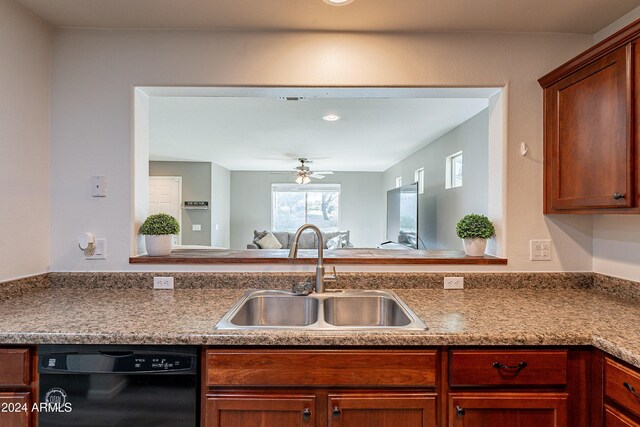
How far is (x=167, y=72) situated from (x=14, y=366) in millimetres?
1445

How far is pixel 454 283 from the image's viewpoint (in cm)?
177

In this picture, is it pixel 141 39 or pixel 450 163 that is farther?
pixel 450 163

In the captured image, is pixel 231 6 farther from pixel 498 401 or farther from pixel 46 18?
pixel 498 401

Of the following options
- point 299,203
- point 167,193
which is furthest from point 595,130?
point 299,203

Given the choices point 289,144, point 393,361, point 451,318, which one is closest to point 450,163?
point 289,144

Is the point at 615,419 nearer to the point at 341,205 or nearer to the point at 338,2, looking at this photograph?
the point at 338,2

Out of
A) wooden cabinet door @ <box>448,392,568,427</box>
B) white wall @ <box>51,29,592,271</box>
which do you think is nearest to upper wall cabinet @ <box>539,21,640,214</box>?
white wall @ <box>51,29,592,271</box>

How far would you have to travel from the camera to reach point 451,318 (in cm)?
129

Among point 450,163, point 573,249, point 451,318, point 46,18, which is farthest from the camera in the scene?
point 450,163

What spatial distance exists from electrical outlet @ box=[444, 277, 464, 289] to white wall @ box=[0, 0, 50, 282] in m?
2.12

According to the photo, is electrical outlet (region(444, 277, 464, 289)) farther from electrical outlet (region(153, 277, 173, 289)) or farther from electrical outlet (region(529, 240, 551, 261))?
electrical outlet (region(153, 277, 173, 289))

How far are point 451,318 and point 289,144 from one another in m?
3.84

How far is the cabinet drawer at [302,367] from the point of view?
114cm

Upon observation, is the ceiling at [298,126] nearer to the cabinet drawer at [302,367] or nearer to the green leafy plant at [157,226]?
the green leafy plant at [157,226]
